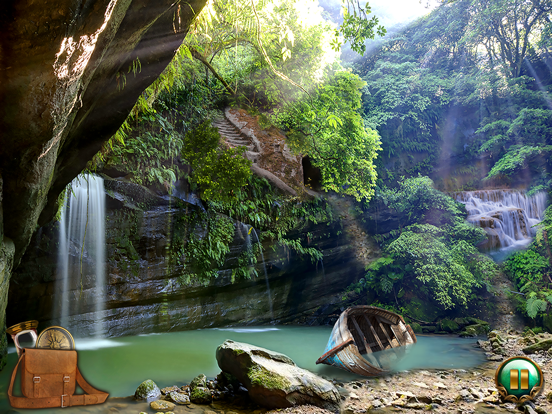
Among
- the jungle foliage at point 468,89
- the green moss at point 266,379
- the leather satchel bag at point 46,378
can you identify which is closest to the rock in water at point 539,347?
the green moss at point 266,379

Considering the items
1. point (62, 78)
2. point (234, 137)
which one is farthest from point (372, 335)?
point (234, 137)

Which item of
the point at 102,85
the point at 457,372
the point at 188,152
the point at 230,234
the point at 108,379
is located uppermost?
the point at 188,152

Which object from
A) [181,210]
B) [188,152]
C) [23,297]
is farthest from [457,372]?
[23,297]

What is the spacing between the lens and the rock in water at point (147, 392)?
13.2 feet

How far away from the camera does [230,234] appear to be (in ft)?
32.0

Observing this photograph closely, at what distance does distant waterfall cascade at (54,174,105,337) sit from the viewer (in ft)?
22.9

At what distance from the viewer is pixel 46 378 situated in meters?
2.46

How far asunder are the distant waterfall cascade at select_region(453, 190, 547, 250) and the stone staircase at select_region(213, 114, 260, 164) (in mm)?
10705

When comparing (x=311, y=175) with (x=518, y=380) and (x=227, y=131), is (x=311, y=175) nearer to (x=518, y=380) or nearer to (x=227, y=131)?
(x=227, y=131)

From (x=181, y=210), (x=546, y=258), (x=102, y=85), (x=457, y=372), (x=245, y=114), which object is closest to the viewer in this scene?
(x=102, y=85)

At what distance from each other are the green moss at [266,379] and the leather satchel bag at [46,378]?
2.21 m

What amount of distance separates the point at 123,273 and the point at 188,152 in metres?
3.89

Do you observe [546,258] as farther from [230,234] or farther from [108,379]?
[108,379]

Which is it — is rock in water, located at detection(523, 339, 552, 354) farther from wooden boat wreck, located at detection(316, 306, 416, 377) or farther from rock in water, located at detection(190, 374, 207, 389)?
rock in water, located at detection(190, 374, 207, 389)
